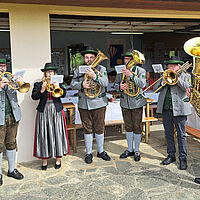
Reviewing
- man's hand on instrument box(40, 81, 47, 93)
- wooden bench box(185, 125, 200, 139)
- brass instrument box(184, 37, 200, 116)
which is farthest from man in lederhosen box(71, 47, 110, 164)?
wooden bench box(185, 125, 200, 139)

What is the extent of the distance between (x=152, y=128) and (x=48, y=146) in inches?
136

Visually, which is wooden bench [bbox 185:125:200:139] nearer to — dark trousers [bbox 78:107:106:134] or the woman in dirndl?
dark trousers [bbox 78:107:106:134]

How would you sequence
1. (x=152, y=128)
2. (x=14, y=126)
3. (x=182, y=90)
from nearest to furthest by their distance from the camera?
(x=14, y=126), (x=182, y=90), (x=152, y=128)

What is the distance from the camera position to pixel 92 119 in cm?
471

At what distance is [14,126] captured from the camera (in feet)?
12.9

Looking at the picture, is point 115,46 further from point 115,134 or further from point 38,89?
point 38,89

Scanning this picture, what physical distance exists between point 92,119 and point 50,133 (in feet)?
2.86

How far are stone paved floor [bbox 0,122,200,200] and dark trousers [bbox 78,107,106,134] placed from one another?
2.00 ft

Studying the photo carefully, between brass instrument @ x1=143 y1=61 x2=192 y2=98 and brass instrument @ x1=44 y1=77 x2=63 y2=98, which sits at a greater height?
brass instrument @ x1=143 y1=61 x2=192 y2=98

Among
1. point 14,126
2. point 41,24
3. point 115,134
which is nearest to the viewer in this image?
point 14,126

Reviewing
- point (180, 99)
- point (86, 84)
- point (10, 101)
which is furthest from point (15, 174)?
point (180, 99)

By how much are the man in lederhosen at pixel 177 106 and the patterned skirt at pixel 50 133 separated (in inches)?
67.6

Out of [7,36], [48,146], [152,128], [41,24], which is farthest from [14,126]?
[7,36]

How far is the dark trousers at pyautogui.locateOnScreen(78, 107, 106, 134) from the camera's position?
459 cm
